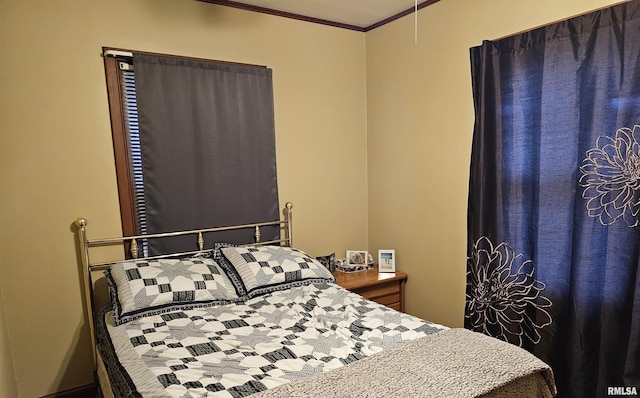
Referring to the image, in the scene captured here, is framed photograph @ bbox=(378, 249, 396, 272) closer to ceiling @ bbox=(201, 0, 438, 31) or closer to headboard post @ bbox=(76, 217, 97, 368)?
ceiling @ bbox=(201, 0, 438, 31)

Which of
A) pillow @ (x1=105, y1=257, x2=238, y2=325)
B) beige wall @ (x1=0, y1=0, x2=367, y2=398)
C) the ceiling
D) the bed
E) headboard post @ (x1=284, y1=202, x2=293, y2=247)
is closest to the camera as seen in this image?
the bed

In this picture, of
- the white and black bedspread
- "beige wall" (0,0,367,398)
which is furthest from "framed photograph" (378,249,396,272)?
"beige wall" (0,0,367,398)

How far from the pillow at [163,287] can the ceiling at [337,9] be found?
6.01 ft

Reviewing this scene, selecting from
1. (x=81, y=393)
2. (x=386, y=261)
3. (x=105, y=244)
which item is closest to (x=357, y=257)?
(x=386, y=261)

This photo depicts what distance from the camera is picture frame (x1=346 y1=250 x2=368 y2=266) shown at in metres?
3.36

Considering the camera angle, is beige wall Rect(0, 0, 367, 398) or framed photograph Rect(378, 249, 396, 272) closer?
beige wall Rect(0, 0, 367, 398)

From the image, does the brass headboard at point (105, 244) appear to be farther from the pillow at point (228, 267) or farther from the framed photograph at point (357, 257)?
the framed photograph at point (357, 257)

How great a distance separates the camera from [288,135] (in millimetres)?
3189

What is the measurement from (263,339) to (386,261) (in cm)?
163

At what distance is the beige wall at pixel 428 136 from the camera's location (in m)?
2.69

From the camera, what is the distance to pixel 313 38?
325cm

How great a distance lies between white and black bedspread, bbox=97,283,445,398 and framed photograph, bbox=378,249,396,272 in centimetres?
89

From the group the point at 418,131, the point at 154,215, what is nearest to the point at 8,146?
the point at 154,215

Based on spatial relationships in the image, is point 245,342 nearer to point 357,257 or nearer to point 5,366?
point 5,366
